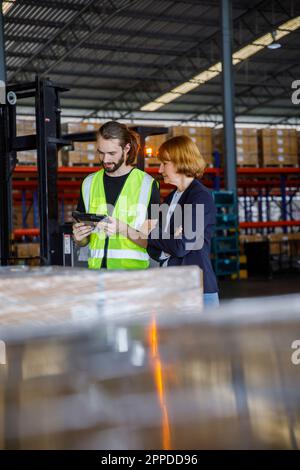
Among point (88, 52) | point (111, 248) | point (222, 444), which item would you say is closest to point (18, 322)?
point (222, 444)

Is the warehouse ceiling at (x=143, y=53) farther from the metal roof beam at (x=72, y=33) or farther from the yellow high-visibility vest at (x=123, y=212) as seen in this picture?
the yellow high-visibility vest at (x=123, y=212)

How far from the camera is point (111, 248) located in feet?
7.54

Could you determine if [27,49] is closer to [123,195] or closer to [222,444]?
[123,195]

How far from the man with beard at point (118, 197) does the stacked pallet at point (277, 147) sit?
37.6 ft

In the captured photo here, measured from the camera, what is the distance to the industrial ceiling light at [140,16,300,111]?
1680 centimetres

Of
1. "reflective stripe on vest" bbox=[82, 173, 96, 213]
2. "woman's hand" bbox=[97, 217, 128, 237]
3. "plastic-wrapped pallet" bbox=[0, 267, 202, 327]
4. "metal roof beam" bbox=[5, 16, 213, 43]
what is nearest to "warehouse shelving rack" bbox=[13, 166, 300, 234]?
"metal roof beam" bbox=[5, 16, 213, 43]

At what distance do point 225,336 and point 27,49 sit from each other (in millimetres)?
17799

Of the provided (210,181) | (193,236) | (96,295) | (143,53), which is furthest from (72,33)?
(96,295)

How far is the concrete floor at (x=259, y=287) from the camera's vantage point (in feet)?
29.7

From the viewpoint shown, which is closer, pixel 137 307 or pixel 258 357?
pixel 258 357

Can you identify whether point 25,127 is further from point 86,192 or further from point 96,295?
point 96,295

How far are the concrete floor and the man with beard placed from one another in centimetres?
626

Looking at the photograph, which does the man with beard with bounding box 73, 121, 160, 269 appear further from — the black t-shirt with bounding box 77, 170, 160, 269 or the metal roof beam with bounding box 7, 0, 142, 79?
the metal roof beam with bounding box 7, 0, 142, 79

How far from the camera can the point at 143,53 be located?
1933cm
